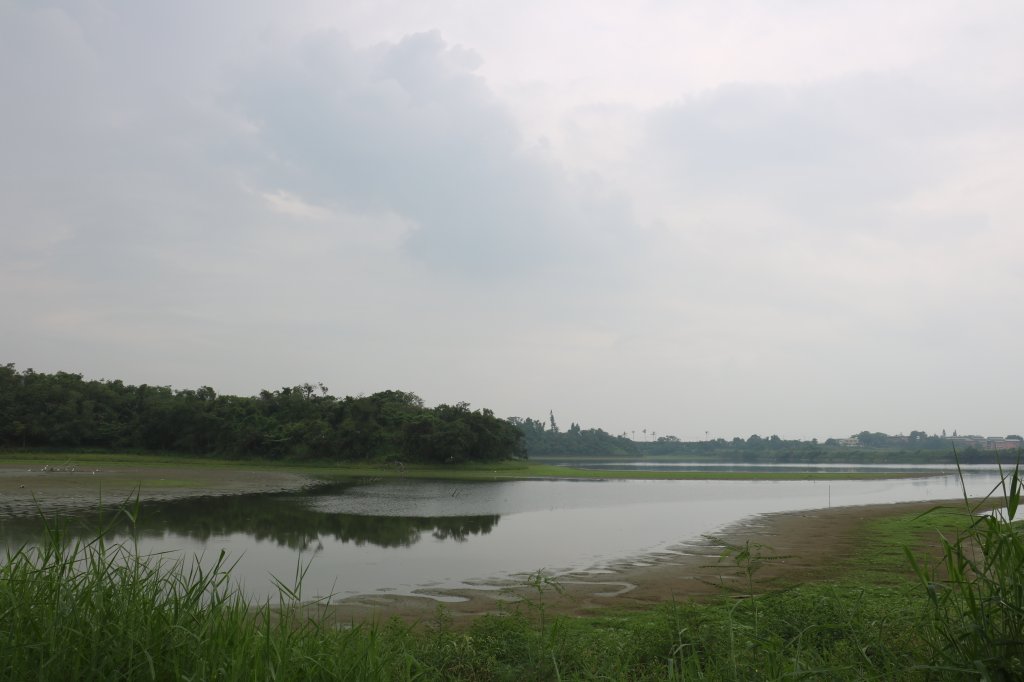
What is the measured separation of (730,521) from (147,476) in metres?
42.0

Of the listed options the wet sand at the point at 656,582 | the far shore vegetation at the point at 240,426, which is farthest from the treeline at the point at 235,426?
the wet sand at the point at 656,582

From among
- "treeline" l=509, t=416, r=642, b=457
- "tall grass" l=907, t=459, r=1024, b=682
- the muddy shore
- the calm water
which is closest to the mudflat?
the muddy shore

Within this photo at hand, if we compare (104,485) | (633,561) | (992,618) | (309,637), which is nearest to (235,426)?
(104,485)

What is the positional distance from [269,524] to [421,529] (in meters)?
5.83

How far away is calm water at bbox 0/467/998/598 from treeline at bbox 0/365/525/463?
81.0 ft

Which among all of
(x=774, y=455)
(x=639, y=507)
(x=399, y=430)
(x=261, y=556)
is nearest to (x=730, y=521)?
(x=639, y=507)

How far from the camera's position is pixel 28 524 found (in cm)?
2081

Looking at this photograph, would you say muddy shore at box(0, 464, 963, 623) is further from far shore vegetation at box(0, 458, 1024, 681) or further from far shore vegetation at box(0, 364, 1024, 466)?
far shore vegetation at box(0, 364, 1024, 466)

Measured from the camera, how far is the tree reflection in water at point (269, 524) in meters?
20.3

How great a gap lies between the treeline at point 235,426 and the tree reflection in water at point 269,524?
129ft

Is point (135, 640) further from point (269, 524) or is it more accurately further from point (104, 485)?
point (104, 485)

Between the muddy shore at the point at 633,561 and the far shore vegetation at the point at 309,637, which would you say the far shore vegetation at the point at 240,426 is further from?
the far shore vegetation at the point at 309,637

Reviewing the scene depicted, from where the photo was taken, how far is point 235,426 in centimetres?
7394

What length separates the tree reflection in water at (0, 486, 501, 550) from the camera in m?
20.3
